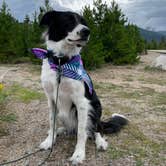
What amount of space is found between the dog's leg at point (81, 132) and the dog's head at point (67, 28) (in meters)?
0.64

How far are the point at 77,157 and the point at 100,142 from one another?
419 mm

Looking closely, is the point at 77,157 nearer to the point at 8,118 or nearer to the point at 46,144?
→ the point at 46,144

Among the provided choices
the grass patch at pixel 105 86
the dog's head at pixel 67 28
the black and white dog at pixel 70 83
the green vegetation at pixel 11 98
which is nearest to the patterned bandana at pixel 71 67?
the black and white dog at pixel 70 83

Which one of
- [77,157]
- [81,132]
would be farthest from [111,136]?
→ [77,157]

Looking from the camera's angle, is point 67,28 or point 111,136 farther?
point 111,136

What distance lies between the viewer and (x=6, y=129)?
13.7 feet

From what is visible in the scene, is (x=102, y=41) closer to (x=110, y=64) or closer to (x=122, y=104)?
(x=110, y=64)

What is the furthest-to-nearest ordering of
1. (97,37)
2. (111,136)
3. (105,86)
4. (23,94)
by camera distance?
(97,37) < (105,86) < (23,94) < (111,136)

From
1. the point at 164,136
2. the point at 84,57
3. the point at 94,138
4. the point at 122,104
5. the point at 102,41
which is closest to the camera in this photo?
the point at 94,138

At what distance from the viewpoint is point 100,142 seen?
11.8ft

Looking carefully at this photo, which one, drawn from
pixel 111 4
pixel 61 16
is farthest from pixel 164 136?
pixel 111 4

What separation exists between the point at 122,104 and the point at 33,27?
689 centimetres

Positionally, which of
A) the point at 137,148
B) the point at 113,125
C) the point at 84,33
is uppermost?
→ the point at 84,33

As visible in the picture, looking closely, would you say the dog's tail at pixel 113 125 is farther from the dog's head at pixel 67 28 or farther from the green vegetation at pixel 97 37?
the green vegetation at pixel 97 37
